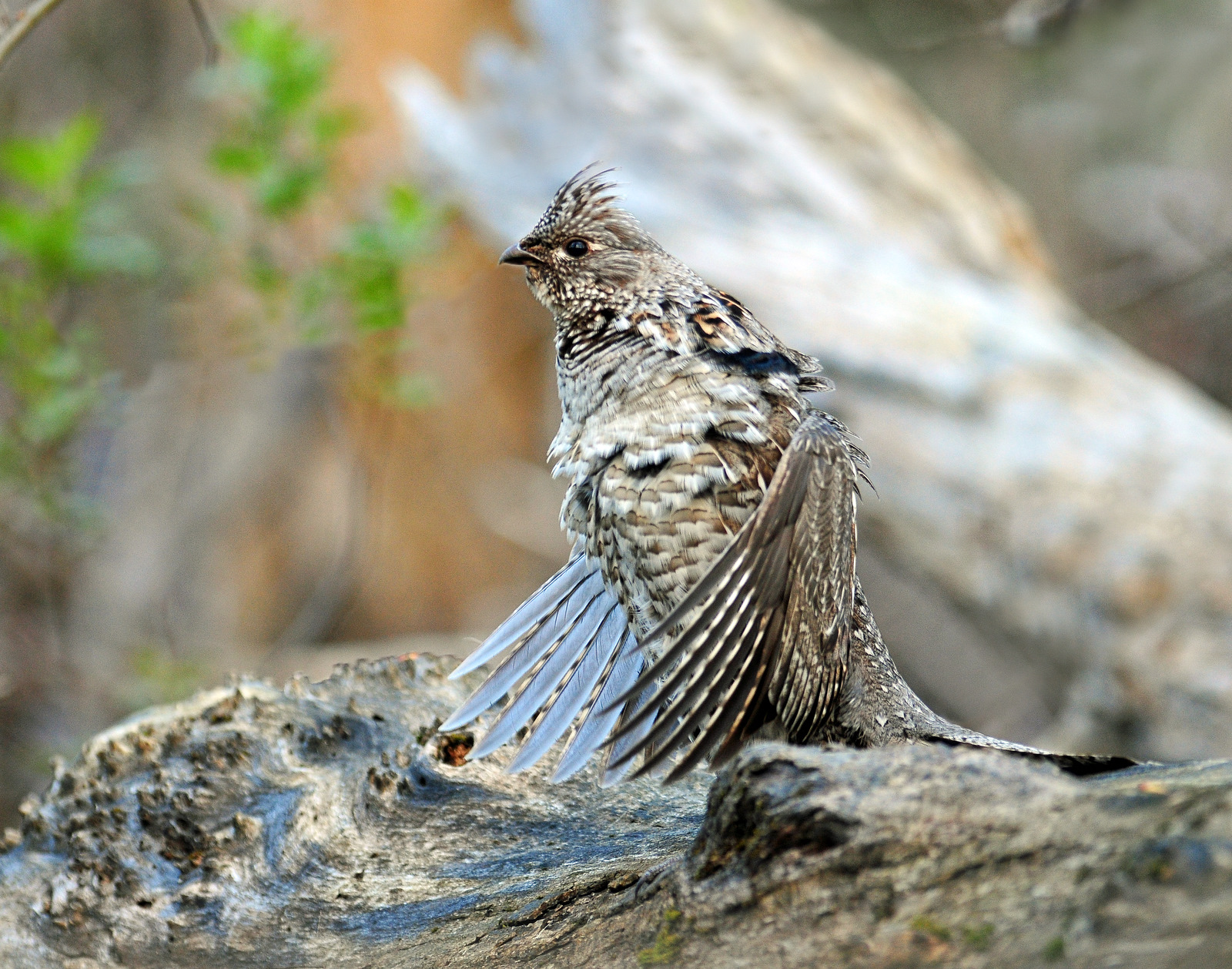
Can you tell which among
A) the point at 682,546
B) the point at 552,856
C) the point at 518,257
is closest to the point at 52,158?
the point at 518,257

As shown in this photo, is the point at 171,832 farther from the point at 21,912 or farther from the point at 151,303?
the point at 151,303

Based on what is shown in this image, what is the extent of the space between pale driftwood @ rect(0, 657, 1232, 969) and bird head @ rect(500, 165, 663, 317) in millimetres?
1362

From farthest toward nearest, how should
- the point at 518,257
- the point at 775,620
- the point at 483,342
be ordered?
the point at 483,342, the point at 518,257, the point at 775,620

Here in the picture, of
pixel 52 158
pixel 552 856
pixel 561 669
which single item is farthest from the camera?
pixel 52 158

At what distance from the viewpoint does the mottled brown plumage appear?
2.69 metres

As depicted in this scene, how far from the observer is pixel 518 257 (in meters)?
3.65

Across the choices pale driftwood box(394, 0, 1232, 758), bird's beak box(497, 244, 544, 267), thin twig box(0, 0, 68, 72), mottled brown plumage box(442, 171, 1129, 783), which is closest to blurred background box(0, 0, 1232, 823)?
pale driftwood box(394, 0, 1232, 758)

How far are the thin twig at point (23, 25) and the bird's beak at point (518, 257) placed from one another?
1.39m

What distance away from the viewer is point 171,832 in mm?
3066

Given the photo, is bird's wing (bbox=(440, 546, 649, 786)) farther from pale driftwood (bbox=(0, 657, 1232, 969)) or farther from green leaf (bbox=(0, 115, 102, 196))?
green leaf (bbox=(0, 115, 102, 196))

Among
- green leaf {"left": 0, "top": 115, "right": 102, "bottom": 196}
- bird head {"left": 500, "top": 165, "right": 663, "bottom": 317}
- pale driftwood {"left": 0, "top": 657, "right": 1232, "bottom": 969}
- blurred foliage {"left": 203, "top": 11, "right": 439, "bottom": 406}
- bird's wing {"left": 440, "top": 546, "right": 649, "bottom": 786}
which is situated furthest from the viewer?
blurred foliage {"left": 203, "top": 11, "right": 439, "bottom": 406}

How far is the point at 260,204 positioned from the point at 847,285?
298 centimetres

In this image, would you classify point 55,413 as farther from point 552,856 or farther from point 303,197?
point 552,856

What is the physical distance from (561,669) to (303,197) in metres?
3.22
